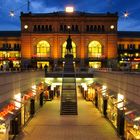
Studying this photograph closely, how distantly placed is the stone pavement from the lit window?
65.2 metres

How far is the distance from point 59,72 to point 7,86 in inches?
1838

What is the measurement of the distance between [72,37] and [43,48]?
29.4 feet

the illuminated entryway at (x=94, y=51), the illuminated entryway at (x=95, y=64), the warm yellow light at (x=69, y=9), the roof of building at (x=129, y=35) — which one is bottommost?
the illuminated entryway at (x=95, y=64)

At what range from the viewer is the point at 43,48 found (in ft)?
394

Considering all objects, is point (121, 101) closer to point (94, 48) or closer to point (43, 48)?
point (94, 48)

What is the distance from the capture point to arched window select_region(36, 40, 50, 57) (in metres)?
120

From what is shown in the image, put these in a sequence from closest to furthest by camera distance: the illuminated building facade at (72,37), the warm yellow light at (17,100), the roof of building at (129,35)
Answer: the warm yellow light at (17,100) < the illuminated building facade at (72,37) < the roof of building at (129,35)

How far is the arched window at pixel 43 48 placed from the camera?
120 m

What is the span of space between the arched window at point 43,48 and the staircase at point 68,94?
124 ft

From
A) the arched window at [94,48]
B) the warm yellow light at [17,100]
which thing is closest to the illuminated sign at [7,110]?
the warm yellow light at [17,100]

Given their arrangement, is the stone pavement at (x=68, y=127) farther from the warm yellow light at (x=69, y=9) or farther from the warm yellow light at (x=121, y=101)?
the warm yellow light at (x=69, y=9)

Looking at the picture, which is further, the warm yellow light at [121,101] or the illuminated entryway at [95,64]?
the illuminated entryway at [95,64]

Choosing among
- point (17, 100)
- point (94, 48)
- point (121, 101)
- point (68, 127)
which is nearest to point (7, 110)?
point (17, 100)

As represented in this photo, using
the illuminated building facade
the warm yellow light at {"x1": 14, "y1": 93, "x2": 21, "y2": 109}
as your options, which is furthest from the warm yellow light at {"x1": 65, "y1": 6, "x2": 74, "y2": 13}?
the warm yellow light at {"x1": 14, "y1": 93, "x2": 21, "y2": 109}
